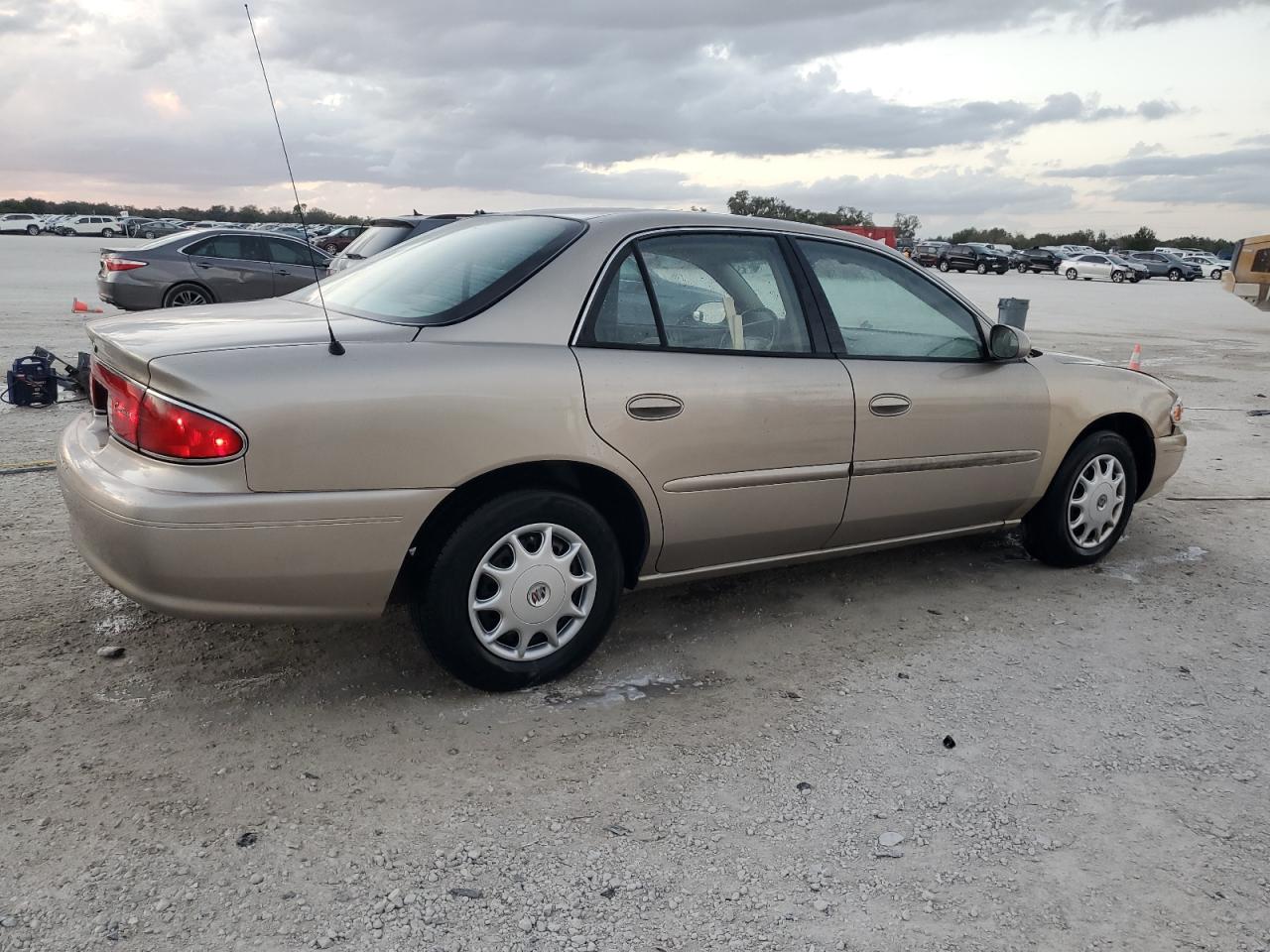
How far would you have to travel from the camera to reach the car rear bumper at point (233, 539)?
273 cm

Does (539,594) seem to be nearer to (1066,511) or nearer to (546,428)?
(546,428)

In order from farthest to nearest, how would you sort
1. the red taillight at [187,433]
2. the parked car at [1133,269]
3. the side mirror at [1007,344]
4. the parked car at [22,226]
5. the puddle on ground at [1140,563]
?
the parked car at [22,226], the parked car at [1133,269], the puddle on ground at [1140,563], the side mirror at [1007,344], the red taillight at [187,433]

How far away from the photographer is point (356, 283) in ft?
12.7

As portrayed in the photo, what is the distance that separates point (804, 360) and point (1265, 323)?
21.1m

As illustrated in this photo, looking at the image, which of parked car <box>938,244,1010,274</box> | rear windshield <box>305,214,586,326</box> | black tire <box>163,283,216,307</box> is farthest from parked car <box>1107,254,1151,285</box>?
rear windshield <box>305,214,586,326</box>

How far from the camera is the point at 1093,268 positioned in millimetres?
44156

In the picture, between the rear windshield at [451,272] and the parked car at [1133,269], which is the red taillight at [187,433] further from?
the parked car at [1133,269]

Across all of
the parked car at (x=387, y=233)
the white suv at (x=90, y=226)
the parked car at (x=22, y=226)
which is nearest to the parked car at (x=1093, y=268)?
the parked car at (x=387, y=233)

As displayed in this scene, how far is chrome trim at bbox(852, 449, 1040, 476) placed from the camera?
391 cm

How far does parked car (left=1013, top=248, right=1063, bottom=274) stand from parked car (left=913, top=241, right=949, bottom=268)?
11.6 ft

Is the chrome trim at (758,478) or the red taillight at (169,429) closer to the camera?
the red taillight at (169,429)

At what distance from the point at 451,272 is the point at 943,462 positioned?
208 centimetres

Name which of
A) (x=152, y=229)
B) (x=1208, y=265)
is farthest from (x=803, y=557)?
(x=152, y=229)

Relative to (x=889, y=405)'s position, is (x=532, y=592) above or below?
below
